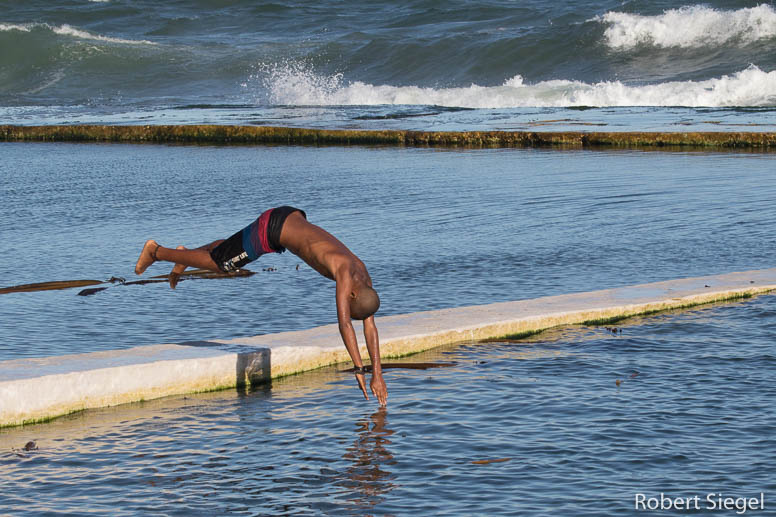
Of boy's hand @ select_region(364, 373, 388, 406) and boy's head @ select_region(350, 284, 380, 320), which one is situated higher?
boy's head @ select_region(350, 284, 380, 320)

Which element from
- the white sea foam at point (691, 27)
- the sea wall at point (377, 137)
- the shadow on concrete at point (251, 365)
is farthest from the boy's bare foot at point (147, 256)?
the white sea foam at point (691, 27)

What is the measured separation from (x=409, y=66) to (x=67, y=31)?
24.2 metres

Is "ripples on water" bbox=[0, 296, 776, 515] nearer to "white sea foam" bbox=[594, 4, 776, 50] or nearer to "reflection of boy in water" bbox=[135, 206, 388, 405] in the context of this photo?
"reflection of boy in water" bbox=[135, 206, 388, 405]

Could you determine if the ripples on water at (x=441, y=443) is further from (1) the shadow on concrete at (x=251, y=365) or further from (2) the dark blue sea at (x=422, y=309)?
(1) the shadow on concrete at (x=251, y=365)

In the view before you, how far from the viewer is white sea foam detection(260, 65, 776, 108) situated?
41.2m

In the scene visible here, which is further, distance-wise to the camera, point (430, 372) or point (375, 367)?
point (430, 372)

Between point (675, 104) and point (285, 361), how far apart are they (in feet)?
115

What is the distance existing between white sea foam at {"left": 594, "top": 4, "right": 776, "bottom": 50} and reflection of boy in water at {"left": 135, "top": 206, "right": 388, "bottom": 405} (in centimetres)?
4463

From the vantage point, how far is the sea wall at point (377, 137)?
25875 mm

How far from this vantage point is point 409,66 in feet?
174

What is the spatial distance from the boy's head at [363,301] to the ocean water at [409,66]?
2193cm

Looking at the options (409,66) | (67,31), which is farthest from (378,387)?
(67,31)

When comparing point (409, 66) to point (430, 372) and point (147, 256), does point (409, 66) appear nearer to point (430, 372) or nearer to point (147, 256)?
point (147, 256)

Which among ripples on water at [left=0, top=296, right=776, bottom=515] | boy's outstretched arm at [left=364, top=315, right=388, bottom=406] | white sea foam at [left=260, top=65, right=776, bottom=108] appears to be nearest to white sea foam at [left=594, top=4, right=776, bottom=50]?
white sea foam at [left=260, top=65, right=776, bottom=108]
